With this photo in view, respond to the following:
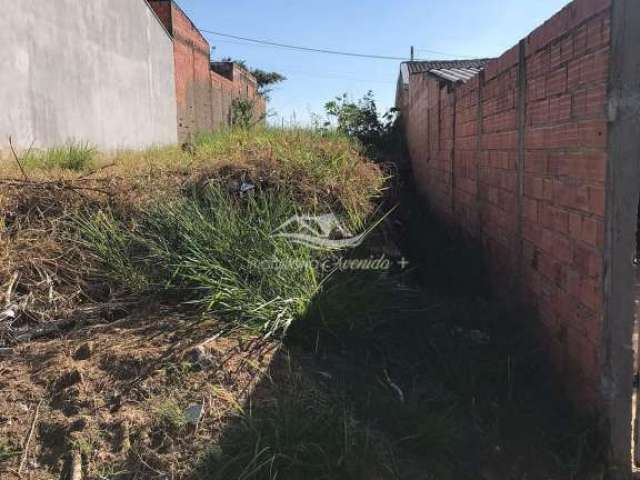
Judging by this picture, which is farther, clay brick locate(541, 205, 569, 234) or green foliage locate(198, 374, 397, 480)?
clay brick locate(541, 205, 569, 234)

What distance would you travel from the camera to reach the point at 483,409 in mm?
2748

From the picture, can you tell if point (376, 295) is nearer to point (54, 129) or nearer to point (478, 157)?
point (478, 157)

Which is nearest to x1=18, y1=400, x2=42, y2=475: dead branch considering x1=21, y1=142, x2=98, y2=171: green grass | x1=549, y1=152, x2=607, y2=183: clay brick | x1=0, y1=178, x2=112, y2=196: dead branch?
x1=0, y1=178, x2=112, y2=196: dead branch

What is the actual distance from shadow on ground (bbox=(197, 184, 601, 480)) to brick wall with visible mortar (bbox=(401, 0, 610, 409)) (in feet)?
0.72

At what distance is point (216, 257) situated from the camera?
12.0 ft

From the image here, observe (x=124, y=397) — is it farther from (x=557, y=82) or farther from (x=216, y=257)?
(x=557, y=82)

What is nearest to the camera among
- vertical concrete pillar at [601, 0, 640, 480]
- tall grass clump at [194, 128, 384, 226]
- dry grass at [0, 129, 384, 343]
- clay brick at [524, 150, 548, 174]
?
vertical concrete pillar at [601, 0, 640, 480]

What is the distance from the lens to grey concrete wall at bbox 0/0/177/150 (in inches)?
273

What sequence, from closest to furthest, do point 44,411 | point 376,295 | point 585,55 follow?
1. point 585,55
2. point 44,411
3. point 376,295

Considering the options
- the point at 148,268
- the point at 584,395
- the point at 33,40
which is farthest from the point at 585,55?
the point at 33,40

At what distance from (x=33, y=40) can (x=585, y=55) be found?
7226mm

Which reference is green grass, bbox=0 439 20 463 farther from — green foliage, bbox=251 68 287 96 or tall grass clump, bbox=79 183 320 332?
green foliage, bbox=251 68 287 96

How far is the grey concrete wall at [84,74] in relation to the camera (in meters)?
6.93

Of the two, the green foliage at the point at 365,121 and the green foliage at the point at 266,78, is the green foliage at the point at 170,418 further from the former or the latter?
the green foliage at the point at 266,78
